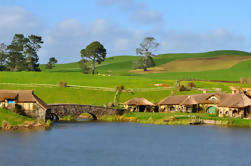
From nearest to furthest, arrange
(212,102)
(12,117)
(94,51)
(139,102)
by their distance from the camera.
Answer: (12,117), (212,102), (139,102), (94,51)

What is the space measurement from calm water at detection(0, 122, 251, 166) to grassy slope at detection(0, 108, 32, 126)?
5642 millimetres

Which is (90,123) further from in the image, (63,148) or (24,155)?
(24,155)

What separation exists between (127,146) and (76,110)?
33343mm

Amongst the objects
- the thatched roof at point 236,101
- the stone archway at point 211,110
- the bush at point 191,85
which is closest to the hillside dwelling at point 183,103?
the stone archway at point 211,110

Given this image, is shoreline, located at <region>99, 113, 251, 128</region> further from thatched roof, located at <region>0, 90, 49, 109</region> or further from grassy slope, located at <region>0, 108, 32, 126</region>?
grassy slope, located at <region>0, 108, 32, 126</region>

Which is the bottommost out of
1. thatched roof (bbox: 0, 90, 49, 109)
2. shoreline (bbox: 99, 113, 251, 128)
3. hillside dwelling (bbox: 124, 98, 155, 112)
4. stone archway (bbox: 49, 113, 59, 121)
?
shoreline (bbox: 99, 113, 251, 128)

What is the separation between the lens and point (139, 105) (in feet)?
342

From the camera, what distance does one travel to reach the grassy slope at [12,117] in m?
76.9

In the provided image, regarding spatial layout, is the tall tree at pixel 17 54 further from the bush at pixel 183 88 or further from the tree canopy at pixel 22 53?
the bush at pixel 183 88

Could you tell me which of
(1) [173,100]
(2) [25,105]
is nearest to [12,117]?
(2) [25,105]

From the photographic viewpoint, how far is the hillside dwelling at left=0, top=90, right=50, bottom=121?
84938mm

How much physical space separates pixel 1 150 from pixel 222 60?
146376 millimetres

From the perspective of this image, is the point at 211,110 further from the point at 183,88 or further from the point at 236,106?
the point at 183,88

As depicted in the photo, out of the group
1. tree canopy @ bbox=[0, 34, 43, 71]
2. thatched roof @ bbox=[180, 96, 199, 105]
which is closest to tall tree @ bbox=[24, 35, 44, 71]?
tree canopy @ bbox=[0, 34, 43, 71]
